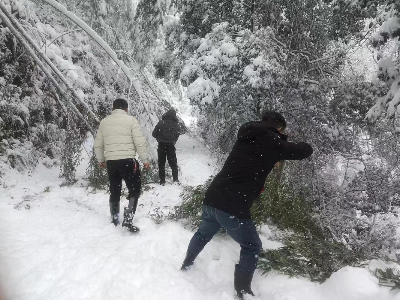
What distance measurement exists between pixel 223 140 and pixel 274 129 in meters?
7.17

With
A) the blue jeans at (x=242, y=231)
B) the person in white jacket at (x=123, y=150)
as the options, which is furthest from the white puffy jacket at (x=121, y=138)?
the blue jeans at (x=242, y=231)

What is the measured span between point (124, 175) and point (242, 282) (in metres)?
2.25

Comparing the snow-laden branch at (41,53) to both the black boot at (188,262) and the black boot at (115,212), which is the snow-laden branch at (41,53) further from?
the black boot at (188,262)

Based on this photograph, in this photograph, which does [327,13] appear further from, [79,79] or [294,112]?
[79,79]

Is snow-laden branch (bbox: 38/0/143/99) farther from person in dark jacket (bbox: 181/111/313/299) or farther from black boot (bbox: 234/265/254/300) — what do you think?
black boot (bbox: 234/265/254/300)

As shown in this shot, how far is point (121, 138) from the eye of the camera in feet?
14.5

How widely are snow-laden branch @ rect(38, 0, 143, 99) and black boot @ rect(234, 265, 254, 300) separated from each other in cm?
487

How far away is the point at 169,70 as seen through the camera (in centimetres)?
1139

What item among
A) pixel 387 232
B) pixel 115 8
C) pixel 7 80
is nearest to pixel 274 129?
pixel 387 232

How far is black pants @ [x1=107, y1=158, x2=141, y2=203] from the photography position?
4453 mm

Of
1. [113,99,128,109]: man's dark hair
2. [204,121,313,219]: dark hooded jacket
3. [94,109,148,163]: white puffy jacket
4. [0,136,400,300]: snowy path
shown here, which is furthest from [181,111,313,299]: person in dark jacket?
[113,99,128,109]: man's dark hair

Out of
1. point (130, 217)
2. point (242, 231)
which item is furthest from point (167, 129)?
point (242, 231)

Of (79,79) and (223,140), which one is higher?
(79,79)

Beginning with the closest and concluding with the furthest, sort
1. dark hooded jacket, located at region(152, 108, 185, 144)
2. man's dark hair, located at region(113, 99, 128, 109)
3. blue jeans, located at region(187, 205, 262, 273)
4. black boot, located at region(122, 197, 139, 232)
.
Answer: blue jeans, located at region(187, 205, 262, 273), black boot, located at region(122, 197, 139, 232), man's dark hair, located at region(113, 99, 128, 109), dark hooded jacket, located at region(152, 108, 185, 144)
